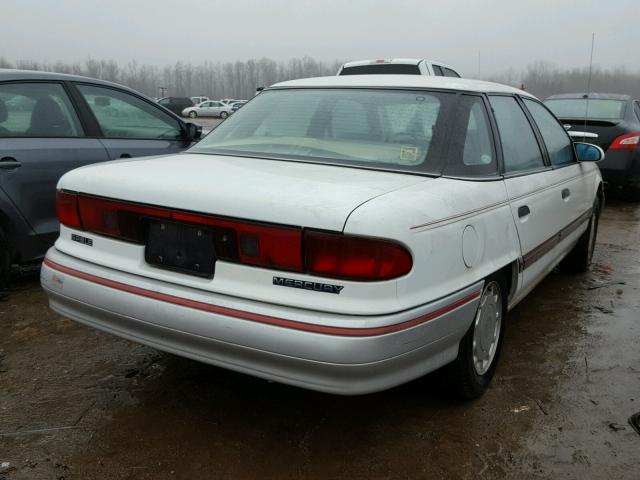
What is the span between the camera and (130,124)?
4.91 m

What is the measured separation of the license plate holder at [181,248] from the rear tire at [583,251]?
3.58 m

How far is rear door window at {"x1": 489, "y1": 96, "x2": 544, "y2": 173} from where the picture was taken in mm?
3117

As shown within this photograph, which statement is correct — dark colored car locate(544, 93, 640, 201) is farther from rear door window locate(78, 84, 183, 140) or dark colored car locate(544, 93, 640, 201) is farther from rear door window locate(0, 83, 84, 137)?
rear door window locate(0, 83, 84, 137)

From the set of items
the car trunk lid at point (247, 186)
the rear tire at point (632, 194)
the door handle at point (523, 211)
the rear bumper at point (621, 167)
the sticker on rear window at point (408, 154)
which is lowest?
the rear tire at point (632, 194)

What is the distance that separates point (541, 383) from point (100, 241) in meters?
2.27

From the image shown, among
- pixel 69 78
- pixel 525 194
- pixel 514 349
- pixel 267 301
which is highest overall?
pixel 69 78

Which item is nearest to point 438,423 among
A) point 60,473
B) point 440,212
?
point 440,212

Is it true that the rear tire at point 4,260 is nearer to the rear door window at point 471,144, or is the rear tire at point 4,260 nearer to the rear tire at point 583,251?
the rear door window at point 471,144

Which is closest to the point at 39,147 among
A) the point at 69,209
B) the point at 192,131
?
the point at 192,131

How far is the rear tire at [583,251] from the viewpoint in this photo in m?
4.89

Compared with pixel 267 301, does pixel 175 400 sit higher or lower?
lower

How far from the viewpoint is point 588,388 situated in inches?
119

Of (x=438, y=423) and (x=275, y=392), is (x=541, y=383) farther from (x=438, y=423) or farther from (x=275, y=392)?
(x=275, y=392)

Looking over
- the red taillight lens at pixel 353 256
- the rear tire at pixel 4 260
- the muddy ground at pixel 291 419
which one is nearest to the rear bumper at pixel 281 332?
the red taillight lens at pixel 353 256
